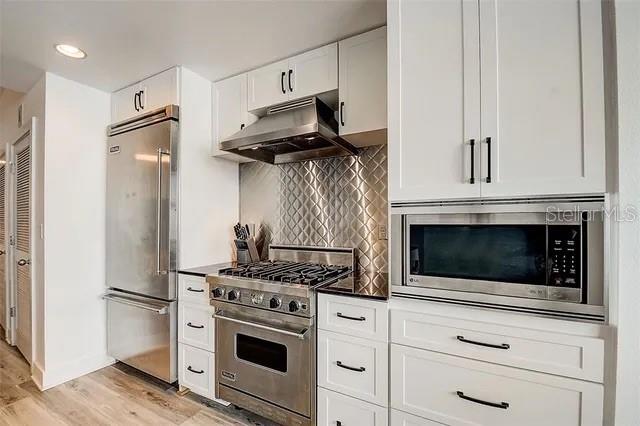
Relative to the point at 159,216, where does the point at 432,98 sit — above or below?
above

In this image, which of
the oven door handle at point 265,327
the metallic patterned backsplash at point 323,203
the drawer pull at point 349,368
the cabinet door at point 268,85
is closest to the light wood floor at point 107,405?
the oven door handle at point 265,327

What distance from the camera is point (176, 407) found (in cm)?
212

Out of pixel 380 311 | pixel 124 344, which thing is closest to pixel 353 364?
pixel 380 311

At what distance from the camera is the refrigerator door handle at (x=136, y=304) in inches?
89.8

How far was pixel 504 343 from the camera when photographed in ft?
4.12

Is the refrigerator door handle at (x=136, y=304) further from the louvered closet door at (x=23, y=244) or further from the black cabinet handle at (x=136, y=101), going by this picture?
the black cabinet handle at (x=136, y=101)

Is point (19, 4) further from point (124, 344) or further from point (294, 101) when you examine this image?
point (124, 344)

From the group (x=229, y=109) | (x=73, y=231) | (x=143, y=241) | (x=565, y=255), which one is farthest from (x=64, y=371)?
(x=565, y=255)

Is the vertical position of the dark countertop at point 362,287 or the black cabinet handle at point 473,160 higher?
the black cabinet handle at point 473,160

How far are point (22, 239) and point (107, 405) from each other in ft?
6.08

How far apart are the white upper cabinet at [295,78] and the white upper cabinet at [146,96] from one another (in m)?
Result: 0.60

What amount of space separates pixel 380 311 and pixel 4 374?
3.28m

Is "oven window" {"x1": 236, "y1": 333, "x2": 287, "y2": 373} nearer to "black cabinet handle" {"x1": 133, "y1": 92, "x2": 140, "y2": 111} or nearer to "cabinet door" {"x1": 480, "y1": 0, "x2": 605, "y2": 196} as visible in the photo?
"cabinet door" {"x1": 480, "y1": 0, "x2": 605, "y2": 196}

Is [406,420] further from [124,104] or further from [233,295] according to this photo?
[124,104]
